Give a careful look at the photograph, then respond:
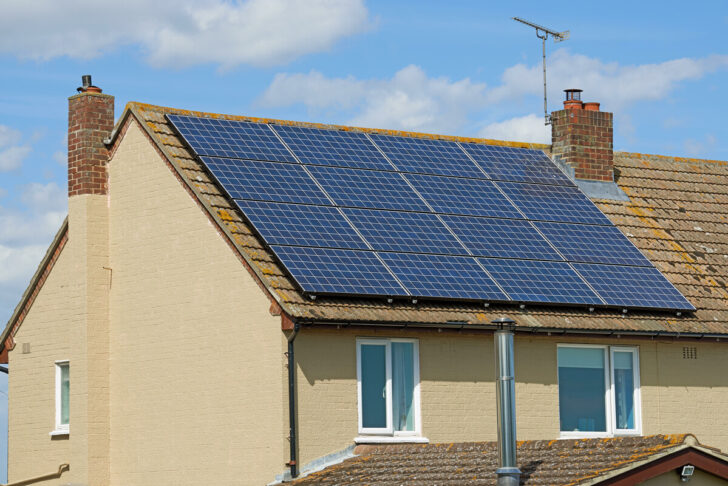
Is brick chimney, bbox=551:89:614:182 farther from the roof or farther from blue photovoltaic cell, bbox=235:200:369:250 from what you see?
the roof

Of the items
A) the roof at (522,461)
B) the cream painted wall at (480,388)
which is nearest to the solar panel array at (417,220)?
the cream painted wall at (480,388)

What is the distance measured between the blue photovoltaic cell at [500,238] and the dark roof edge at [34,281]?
7893 millimetres

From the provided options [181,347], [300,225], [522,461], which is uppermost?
[300,225]

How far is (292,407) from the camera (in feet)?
77.2

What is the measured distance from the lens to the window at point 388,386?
24641 mm

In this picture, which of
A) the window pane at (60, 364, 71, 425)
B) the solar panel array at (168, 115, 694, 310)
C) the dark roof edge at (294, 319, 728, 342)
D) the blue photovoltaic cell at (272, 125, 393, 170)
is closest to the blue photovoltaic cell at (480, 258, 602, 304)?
the solar panel array at (168, 115, 694, 310)

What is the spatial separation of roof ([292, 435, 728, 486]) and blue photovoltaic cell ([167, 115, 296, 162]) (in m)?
6.48

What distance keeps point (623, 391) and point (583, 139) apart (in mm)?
6979

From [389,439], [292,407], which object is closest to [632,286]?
[389,439]

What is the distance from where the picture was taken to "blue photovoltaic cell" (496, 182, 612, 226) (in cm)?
2927

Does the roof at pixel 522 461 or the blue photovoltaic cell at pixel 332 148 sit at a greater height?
the blue photovoltaic cell at pixel 332 148

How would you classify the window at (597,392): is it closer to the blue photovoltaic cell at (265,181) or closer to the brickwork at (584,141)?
the blue photovoltaic cell at (265,181)

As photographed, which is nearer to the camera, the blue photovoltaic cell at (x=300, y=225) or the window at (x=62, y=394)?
→ the blue photovoltaic cell at (x=300, y=225)

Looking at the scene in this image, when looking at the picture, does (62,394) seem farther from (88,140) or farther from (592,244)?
(592,244)
